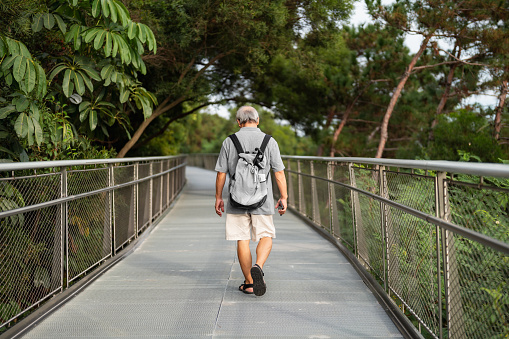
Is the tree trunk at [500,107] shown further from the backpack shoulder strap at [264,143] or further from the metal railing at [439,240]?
the backpack shoulder strap at [264,143]

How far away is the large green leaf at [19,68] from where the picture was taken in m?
5.80

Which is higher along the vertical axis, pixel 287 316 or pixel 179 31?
pixel 179 31

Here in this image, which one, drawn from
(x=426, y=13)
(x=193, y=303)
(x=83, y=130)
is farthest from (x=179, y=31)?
(x=193, y=303)

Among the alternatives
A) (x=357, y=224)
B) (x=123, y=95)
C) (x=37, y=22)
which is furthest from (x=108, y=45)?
(x=357, y=224)

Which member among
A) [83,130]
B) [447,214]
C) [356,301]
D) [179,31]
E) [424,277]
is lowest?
[356,301]

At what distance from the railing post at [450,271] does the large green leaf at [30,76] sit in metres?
4.51

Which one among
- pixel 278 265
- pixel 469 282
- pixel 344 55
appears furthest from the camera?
pixel 344 55

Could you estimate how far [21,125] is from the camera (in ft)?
20.7

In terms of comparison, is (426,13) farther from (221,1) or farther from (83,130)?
(83,130)

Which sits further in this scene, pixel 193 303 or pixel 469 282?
pixel 193 303

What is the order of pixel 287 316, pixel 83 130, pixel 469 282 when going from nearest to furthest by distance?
1. pixel 469 282
2. pixel 287 316
3. pixel 83 130

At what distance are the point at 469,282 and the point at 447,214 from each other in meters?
0.41

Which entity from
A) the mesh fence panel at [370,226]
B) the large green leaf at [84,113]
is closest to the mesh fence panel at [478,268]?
the mesh fence panel at [370,226]

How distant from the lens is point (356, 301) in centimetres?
461
